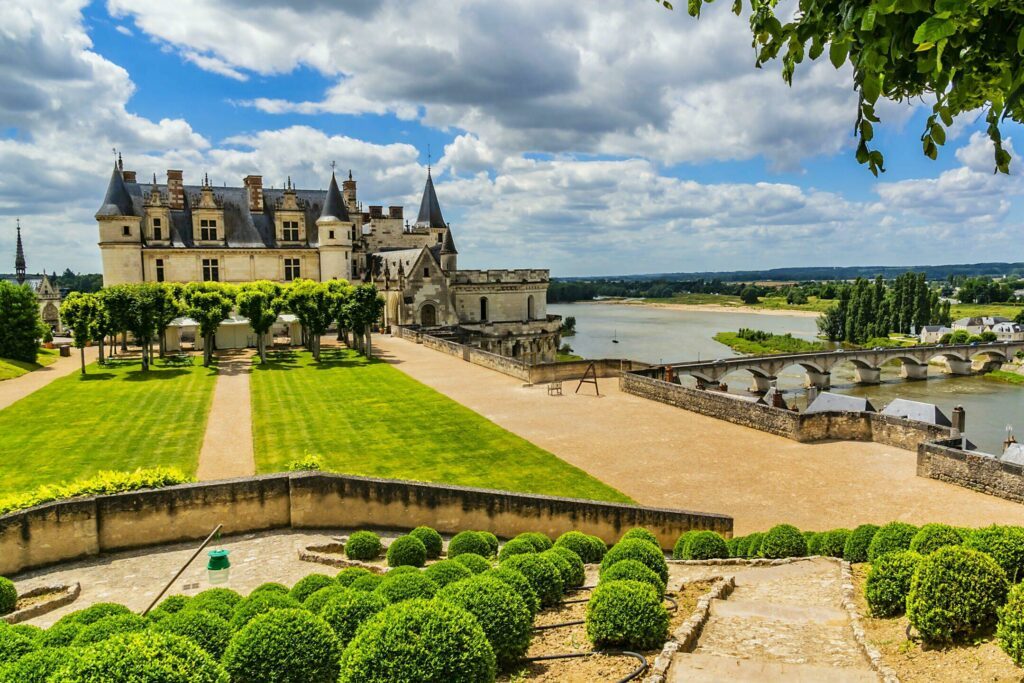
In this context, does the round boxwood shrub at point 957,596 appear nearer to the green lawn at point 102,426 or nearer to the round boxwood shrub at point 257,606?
the round boxwood shrub at point 257,606

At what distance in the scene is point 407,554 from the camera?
1148 cm

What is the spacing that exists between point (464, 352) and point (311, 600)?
31543 millimetres

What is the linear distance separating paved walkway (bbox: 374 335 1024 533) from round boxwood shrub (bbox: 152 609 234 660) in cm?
1157

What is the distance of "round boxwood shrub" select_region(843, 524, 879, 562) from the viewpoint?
1014 centimetres

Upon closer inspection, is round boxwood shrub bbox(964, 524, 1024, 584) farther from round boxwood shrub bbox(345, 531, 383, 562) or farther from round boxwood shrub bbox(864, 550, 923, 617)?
round boxwood shrub bbox(345, 531, 383, 562)

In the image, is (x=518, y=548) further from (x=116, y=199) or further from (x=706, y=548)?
(x=116, y=199)

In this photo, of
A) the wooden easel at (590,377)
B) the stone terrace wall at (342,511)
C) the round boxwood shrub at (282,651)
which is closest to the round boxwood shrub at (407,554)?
the stone terrace wall at (342,511)

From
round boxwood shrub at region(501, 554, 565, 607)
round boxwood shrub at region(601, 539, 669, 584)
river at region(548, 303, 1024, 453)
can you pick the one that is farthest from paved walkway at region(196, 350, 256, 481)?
river at region(548, 303, 1024, 453)

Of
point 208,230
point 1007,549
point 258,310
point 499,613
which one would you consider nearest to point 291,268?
point 208,230

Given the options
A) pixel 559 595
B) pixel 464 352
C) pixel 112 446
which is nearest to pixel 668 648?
pixel 559 595

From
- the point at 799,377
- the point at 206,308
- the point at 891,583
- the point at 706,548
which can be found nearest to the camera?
the point at 891,583

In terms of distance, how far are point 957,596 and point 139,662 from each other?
6.34 meters

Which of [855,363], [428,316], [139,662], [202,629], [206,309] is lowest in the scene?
[855,363]

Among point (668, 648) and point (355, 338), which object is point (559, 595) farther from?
point (355, 338)
